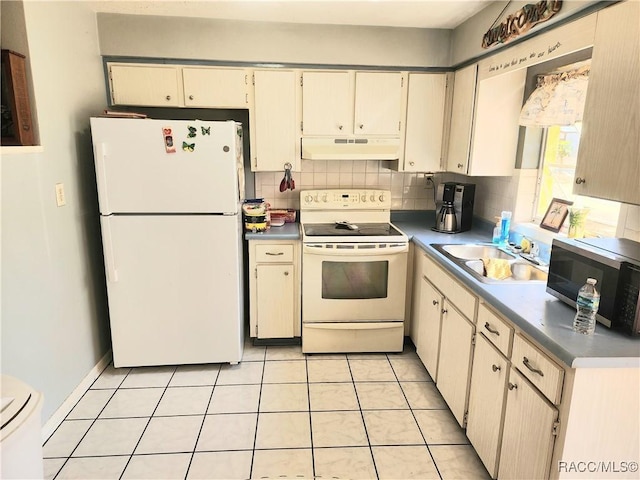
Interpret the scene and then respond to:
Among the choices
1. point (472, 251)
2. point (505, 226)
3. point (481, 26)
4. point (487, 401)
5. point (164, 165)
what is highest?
point (481, 26)

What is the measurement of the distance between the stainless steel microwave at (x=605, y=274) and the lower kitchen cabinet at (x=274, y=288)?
1.69 m

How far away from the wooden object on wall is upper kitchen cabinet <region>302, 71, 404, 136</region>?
165 cm

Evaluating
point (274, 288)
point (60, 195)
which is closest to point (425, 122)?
point (274, 288)

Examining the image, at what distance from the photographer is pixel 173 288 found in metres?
2.64

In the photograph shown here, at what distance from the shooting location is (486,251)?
8.66ft

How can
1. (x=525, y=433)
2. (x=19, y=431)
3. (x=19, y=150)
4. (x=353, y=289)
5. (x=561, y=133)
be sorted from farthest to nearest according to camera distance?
(x=353, y=289)
(x=561, y=133)
(x=19, y=150)
(x=525, y=433)
(x=19, y=431)

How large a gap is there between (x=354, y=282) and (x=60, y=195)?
1.87 meters

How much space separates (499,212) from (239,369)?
211 cm

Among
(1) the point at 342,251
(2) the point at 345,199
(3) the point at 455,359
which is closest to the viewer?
(3) the point at 455,359

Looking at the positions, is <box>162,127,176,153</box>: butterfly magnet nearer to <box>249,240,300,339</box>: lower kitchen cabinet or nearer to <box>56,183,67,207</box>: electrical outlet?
<box>56,183,67,207</box>: electrical outlet

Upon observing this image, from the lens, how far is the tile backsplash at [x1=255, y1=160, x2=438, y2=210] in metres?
3.34

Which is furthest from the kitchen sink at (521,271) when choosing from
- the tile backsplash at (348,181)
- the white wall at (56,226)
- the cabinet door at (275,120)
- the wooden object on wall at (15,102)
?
the wooden object on wall at (15,102)

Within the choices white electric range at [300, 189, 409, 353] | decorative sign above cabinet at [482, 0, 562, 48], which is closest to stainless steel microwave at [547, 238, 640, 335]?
decorative sign above cabinet at [482, 0, 562, 48]

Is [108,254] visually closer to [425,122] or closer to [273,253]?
[273,253]
